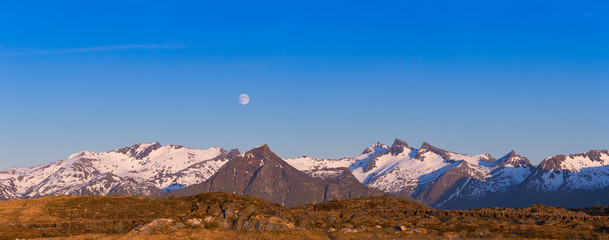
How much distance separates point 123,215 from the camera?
214 ft

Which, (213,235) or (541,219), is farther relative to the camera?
(541,219)

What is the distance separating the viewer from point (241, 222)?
2186 inches

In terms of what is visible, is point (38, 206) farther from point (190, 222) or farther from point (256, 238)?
point (256, 238)

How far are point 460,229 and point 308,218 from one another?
1535 centimetres

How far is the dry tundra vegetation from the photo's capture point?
172 ft

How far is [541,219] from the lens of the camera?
65250mm

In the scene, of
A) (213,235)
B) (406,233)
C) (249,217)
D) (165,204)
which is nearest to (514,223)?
(406,233)

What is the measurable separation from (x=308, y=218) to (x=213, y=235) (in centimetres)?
1271

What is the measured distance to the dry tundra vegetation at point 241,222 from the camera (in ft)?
172

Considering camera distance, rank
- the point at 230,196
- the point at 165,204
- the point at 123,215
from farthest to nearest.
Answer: the point at 230,196 < the point at 165,204 < the point at 123,215

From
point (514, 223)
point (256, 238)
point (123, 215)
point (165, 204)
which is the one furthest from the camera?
point (165, 204)

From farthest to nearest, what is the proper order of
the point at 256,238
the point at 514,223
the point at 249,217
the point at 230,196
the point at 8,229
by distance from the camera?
the point at 230,196 → the point at 514,223 → the point at 249,217 → the point at 8,229 → the point at 256,238

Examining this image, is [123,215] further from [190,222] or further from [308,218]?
[308,218]

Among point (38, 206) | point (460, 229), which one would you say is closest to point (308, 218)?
point (460, 229)
